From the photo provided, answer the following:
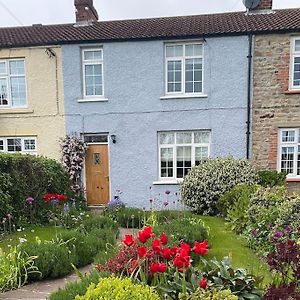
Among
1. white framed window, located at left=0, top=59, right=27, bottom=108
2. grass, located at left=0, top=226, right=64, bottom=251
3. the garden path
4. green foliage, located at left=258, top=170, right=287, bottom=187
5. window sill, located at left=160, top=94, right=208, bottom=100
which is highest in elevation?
white framed window, located at left=0, top=59, right=27, bottom=108

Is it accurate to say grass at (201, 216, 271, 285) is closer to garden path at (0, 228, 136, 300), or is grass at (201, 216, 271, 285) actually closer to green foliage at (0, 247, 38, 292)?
garden path at (0, 228, 136, 300)

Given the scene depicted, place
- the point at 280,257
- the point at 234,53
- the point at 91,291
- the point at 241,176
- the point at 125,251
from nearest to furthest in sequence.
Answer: the point at 91,291 < the point at 280,257 < the point at 125,251 < the point at 241,176 < the point at 234,53

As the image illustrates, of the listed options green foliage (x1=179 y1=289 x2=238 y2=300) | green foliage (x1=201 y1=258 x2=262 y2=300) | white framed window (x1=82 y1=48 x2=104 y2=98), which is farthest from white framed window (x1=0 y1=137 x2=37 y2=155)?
green foliage (x1=179 y1=289 x2=238 y2=300)

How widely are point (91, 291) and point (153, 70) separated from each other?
9966 mm

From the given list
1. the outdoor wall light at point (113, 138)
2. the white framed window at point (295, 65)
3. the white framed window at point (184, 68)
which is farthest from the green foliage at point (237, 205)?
the white framed window at point (295, 65)

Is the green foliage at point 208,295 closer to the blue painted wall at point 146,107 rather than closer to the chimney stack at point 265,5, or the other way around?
the blue painted wall at point 146,107

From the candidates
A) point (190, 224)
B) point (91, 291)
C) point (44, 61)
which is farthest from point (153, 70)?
point (91, 291)

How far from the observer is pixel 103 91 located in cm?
1207

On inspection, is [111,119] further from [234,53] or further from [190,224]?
[190,224]

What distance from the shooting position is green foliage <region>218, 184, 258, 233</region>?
24.5 feet

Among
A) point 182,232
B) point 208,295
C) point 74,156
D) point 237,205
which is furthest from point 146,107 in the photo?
point 208,295

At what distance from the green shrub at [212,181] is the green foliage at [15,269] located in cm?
625

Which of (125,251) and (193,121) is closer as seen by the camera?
(125,251)

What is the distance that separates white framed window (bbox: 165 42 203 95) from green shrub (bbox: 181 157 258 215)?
308 centimetres
